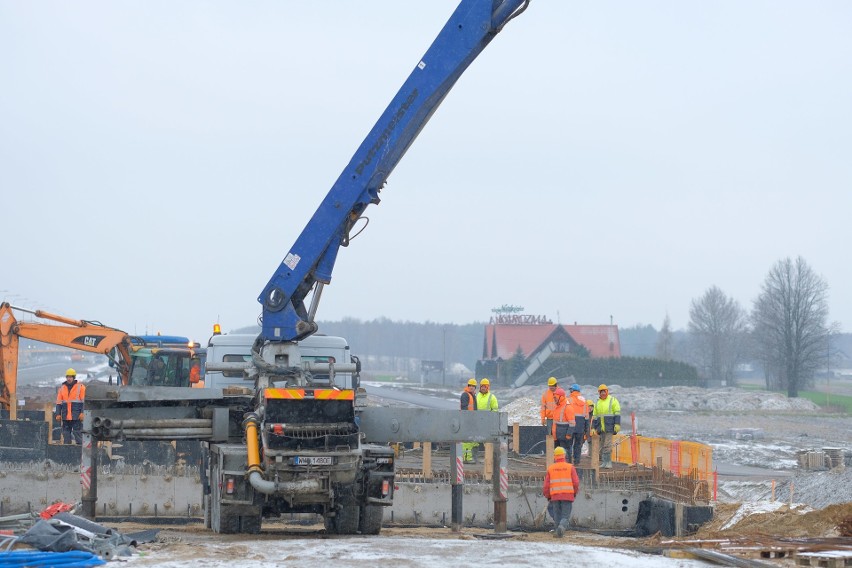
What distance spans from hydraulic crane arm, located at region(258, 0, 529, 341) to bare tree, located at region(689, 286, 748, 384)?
9181 cm

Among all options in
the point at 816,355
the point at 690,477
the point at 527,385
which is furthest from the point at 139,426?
the point at 816,355

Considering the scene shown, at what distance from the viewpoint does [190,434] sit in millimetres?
14547

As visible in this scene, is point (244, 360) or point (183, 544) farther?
point (244, 360)

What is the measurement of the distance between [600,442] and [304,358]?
735 cm

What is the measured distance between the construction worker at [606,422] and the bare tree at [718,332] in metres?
84.1

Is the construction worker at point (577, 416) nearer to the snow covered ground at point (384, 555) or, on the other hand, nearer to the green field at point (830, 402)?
the snow covered ground at point (384, 555)

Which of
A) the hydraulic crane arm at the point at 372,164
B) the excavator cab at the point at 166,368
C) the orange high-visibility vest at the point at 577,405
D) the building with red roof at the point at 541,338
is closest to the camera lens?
the hydraulic crane arm at the point at 372,164

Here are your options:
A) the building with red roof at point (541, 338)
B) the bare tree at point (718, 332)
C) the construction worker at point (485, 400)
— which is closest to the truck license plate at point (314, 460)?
the construction worker at point (485, 400)

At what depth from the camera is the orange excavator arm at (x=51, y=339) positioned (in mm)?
27203

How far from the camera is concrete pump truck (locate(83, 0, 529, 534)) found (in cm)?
1312

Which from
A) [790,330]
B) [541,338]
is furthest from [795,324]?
[541,338]

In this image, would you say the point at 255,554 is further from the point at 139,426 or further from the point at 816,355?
the point at 816,355

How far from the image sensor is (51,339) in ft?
92.4

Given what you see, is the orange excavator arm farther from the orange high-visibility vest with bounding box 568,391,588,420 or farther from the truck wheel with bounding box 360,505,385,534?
the truck wheel with bounding box 360,505,385,534
